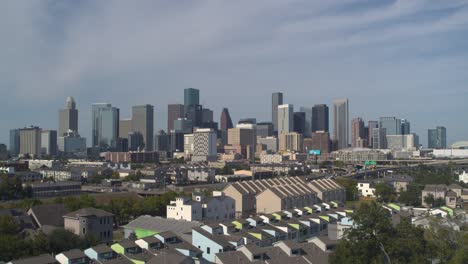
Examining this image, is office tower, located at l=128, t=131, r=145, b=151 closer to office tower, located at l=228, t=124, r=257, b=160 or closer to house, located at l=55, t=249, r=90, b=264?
office tower, located at l=228, t=124, r=257, b=160

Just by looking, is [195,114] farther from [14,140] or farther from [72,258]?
[72,258]

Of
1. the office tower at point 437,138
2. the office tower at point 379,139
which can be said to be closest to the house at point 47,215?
the office tower at point 379,139

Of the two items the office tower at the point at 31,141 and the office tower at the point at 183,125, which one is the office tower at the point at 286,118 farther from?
the office tower at the point at 31,141

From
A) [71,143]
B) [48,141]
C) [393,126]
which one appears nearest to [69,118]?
[71,143]

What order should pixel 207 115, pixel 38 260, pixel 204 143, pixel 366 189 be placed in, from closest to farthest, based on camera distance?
pixel 38 260 < pixel 366 189 < pixel 204 143 < pixel 207 115

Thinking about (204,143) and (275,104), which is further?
(275,104)

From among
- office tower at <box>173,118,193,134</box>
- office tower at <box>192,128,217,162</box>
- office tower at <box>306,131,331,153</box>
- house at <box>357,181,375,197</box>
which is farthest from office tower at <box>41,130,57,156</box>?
house at <box>357,181,375,197</box>
